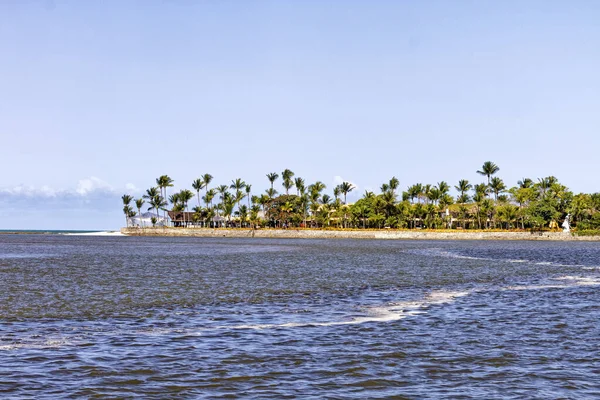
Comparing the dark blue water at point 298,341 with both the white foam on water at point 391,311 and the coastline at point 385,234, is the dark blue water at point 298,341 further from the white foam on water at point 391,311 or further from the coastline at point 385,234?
the coastline at point 385,234

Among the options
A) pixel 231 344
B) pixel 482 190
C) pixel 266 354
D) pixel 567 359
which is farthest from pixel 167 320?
pixel 482 190

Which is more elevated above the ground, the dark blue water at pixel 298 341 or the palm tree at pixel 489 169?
the palm tree at pixel 489 169

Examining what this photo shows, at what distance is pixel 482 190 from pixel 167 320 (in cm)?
16283

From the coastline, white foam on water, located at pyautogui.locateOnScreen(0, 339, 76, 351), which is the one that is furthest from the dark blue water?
the coastline

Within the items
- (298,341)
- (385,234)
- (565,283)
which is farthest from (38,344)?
(385,234)

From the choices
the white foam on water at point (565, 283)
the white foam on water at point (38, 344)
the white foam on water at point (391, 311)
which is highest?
the white foam on water at point (38, 344)

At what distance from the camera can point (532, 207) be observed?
159m

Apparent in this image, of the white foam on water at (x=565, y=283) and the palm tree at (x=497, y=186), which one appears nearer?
the white foam on water at (x=565, y=283)

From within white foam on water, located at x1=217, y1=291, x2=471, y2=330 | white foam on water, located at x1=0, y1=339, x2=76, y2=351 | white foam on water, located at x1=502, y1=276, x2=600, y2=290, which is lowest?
white foam on water, located at x1=502, y1=276, x2=600, y2=290

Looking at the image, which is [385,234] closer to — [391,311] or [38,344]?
[391,311]

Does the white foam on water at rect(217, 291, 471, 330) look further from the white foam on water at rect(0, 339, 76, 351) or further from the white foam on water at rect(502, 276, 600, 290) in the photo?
the white foam on water at rect(502, 276, 600, 290)

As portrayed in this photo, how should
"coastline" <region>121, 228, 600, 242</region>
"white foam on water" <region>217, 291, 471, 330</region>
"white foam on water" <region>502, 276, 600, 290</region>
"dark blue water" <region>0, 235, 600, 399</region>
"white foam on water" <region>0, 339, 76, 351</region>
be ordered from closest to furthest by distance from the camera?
"dark blue water" <region>0, 235, 600, 399</region> → "white foam on water" <region>0, 339, 76, 351</region> → "white foam on water" <region>217, 291, 471, 330</region> → "white foam on water" <region>502, 276, 600, 290</region> → "coastline" <region>121, 228, 600, 242</region>

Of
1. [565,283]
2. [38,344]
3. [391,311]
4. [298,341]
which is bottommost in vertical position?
[565,283]

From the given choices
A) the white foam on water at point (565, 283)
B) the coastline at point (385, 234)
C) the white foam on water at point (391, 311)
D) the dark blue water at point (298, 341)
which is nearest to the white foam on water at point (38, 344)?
the dark blue water at point (298, 341)
